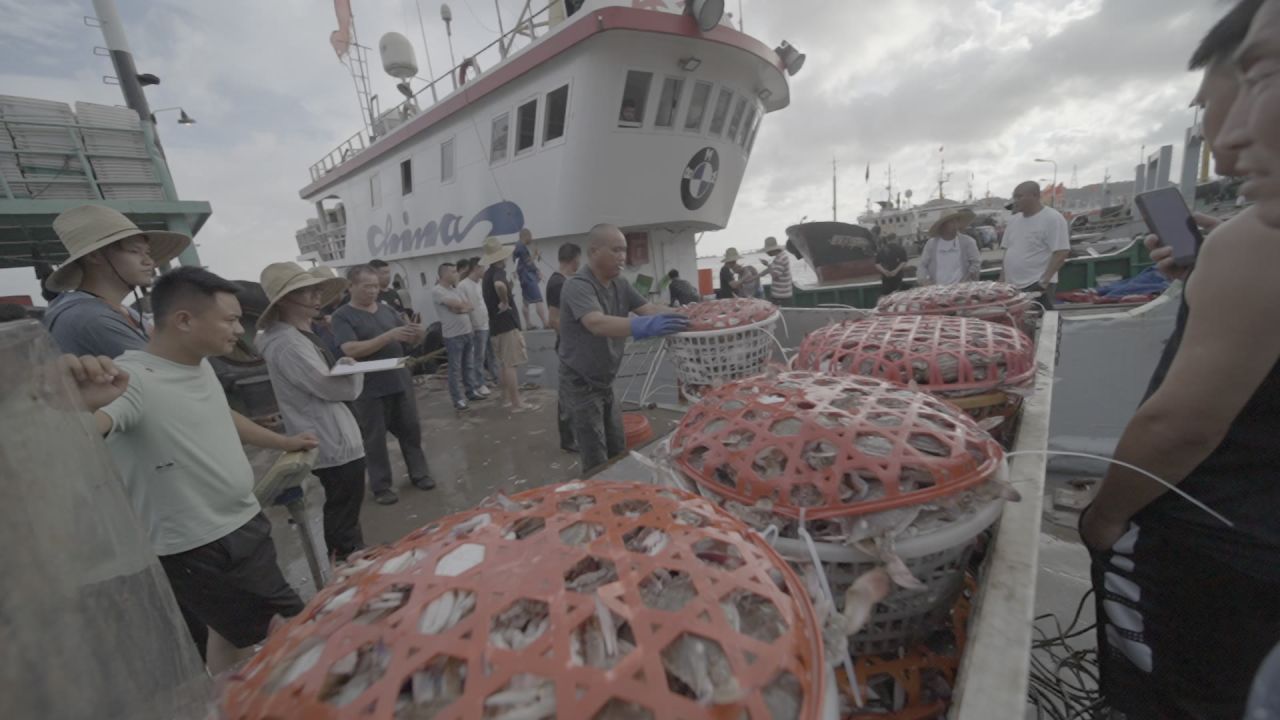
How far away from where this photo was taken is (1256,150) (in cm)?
76

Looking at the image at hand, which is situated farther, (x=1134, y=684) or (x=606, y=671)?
(x=1134, y=684)

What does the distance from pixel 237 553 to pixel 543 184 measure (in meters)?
7.15

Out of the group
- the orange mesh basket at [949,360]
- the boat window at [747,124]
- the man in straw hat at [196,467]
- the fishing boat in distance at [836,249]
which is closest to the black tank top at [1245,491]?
the orange mesh basket at [949,360]

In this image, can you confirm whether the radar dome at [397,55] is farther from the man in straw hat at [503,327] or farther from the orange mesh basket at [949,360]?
the orange mesh basket at [949,360]

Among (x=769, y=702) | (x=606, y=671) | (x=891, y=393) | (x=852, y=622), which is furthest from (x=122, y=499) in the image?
(x=891, y=393)

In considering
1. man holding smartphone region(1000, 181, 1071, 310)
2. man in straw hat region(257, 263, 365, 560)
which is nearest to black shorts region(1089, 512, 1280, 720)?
man in straw hat region(257, 263, 365, 560)

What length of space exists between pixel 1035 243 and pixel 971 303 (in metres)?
3.00

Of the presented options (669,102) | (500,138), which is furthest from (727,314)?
(500,138)

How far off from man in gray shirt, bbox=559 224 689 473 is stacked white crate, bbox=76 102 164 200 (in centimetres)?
780

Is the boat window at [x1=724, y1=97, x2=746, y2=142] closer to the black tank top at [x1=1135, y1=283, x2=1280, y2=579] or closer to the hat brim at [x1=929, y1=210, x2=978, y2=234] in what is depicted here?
the hat brim at [x1=929, y1=210, x2=978, y2=234]

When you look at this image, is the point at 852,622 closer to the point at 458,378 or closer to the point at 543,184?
the point at 458,378

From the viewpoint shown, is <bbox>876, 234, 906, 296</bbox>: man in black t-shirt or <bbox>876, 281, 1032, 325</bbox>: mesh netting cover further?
<bbox>876, 234, 906, 296</bbox>: man in black t-shirt

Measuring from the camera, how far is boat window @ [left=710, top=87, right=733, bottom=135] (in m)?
7.91

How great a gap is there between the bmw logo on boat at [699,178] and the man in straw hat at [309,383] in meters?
6.71
